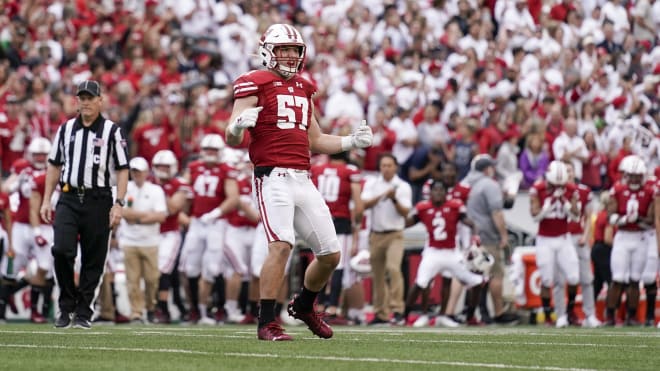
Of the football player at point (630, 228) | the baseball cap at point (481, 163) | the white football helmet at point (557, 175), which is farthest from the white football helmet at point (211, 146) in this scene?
the football player at point (630, 228)

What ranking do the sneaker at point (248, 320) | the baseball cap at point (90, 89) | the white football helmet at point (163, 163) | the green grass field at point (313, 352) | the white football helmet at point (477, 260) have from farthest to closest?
the white football helmet at point (163, 163), the sneaker at point (248, 320), the white football helmet at point (477, 260), the baseball cap at point (90, 89), the green grass field at point (313, 352)

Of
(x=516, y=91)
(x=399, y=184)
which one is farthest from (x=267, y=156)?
(x=516, y=91)

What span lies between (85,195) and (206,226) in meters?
5.70

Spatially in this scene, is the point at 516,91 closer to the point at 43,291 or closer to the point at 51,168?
the point at 43,291

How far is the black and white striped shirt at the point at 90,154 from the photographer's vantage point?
10.9m

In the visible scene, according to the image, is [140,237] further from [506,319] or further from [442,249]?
[506,319]

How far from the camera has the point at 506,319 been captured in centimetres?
1638

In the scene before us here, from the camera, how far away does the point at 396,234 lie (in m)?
16.0

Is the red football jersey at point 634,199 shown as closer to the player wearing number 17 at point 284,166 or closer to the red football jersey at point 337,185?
the red football jersey at point 337,185

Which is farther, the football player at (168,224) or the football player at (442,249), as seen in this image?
the football player at (168,224)

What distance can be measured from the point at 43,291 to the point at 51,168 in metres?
5.24

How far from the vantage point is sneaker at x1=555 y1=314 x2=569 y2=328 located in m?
15.0

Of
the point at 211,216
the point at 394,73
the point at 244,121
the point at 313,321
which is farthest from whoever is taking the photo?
the point at 394,73

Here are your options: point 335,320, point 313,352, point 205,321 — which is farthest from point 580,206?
point 313,352
